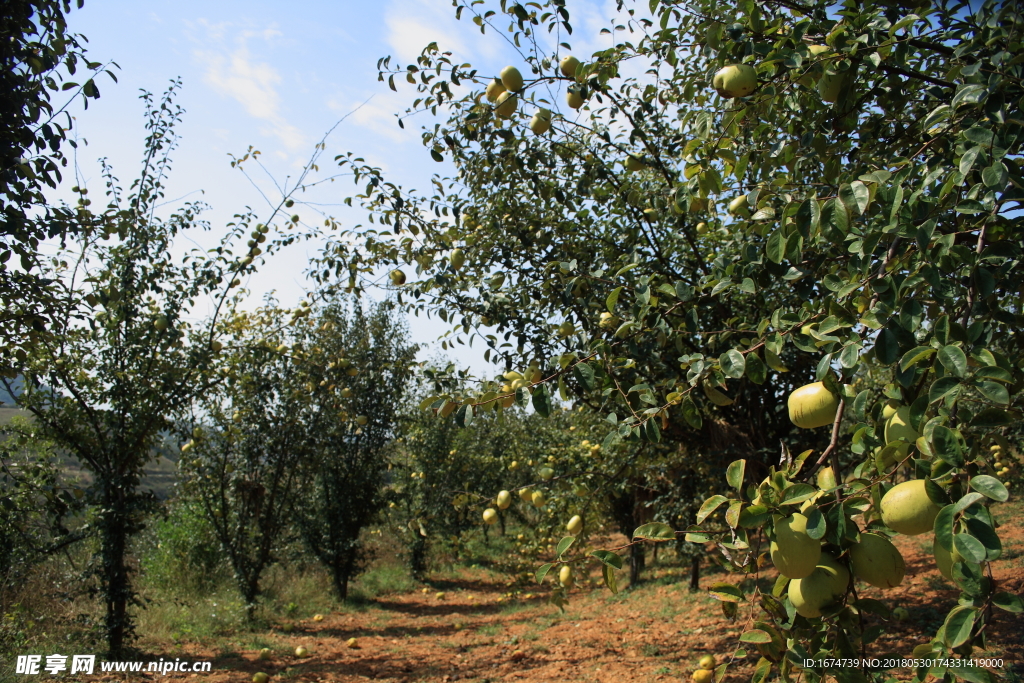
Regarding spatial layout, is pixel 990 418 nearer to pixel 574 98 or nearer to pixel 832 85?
pixel 832 85

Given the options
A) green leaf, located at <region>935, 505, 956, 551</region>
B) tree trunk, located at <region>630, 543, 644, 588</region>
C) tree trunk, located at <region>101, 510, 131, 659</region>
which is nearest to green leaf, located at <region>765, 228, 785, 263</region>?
green leaf, located at <region>935, 505, 956, 551</region>

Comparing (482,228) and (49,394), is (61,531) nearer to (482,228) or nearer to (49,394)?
(49,394)

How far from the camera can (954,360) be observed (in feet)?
3.15

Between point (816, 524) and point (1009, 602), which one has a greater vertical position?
point (816, 524)

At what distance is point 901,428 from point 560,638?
606 centimetres

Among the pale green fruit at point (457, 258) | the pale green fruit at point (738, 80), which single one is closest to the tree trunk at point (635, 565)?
the pale green fruit at point (457, 258)

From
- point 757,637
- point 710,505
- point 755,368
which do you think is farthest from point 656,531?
point 755,368

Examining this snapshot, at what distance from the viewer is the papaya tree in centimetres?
100

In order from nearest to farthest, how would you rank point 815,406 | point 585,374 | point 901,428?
point 901,428, point 815,406, point 585,374

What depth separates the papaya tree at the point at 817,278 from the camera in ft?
3.30

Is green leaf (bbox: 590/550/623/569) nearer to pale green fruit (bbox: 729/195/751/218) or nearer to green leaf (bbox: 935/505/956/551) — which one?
green leaf (bbox: 935/505/956/551)

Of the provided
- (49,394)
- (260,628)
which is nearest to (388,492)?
(260,628)

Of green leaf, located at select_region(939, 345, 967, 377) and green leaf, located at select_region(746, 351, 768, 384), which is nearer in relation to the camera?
green leaf, located at select_region(939, 345, 967, 377)

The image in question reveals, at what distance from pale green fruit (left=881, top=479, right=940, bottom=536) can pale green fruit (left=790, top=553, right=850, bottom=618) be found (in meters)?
0.13
